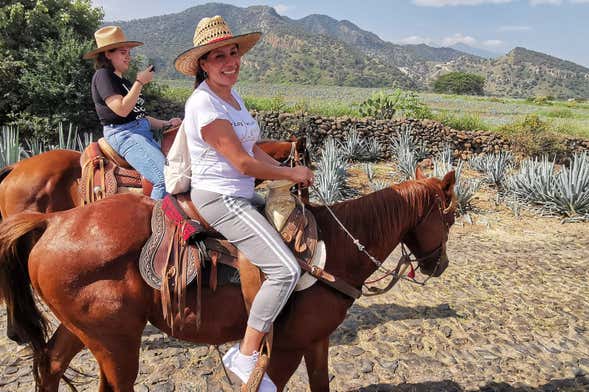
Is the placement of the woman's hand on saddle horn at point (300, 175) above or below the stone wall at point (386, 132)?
above

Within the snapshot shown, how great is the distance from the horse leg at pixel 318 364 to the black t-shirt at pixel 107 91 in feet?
8.48

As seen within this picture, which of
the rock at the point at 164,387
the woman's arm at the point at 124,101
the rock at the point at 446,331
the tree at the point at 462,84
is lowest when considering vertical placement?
the rock at the point at 446,331

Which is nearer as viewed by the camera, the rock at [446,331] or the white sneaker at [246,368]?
the white sneaker at [246,368]

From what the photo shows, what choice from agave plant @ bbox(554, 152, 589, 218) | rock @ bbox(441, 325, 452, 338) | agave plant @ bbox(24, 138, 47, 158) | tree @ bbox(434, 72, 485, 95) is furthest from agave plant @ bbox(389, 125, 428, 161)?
tree @ bbox(434, 72, 485, 95)

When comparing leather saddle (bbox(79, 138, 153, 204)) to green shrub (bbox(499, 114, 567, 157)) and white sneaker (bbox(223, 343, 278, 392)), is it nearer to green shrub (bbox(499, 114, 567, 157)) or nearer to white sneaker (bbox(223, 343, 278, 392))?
white sneaker (bbox(223, 343, 278, 392))

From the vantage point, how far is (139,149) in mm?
3670

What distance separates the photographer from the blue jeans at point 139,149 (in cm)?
356

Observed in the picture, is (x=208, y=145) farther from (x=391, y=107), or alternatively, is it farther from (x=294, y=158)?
(x=391, y=107)

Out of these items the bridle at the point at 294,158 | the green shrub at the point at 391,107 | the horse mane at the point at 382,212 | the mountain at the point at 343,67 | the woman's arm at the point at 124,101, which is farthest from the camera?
the mountain at the point at 343,67

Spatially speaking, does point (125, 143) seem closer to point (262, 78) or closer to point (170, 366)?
point (170, 366)

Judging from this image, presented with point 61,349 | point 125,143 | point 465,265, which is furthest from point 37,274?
point 465,265

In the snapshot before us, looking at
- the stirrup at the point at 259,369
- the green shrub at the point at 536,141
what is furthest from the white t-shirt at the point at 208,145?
the green shrub at the point at 536,141

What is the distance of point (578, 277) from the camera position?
5867 millimetres

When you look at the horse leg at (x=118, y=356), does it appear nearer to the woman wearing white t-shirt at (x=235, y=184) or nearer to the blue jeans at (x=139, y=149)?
the woman wearing white t-shirt at (x=235, y=184)
